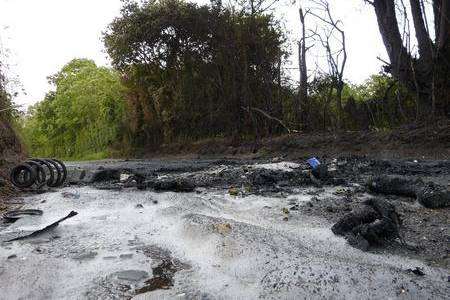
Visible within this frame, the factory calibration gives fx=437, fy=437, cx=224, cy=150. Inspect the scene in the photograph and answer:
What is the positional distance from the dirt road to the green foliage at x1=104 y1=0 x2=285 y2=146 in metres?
10.00

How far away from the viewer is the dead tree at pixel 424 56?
917 cm

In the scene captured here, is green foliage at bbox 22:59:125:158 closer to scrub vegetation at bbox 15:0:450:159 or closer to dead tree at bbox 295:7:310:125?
scrub vegetation at bbox 15:0:450:159

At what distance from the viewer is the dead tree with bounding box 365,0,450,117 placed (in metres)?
9.17

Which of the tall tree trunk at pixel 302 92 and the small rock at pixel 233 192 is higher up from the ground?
the tall tree trunk at pixel 302 92

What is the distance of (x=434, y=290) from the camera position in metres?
Answer: 2.07

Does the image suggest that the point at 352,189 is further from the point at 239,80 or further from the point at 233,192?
the point at 239,80

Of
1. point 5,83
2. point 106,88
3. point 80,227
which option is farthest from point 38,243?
point 106,88

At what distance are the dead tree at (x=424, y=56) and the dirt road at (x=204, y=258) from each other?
235 inches

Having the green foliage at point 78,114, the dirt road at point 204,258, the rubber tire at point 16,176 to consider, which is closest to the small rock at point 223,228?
the dirt road at point 204,258

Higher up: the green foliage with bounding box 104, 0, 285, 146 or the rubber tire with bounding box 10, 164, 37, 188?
the green foliage with bounding box 104, 0, 285, 146

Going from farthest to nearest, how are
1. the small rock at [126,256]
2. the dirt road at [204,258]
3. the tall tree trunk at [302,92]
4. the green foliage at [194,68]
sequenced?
the green foliage at [194,68] < the tall tree trunk at [302,92] < the small rock at [126,256] < the dirt road at [204,258]

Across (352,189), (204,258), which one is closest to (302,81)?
(352,189)

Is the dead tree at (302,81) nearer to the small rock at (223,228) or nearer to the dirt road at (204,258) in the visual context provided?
the dirt road at (204,258)

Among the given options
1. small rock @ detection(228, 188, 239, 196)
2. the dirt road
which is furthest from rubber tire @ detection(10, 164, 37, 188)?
small rock @ detection(228, 188, 239, 196)
